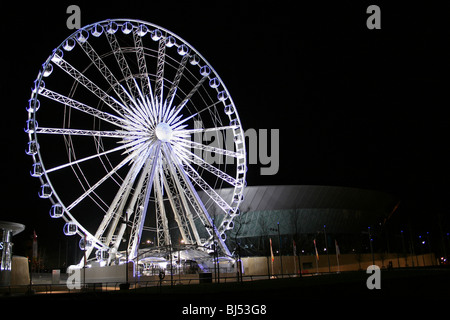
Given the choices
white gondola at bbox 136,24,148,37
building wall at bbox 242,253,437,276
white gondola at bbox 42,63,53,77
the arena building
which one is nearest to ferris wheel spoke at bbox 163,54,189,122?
white gondola at bbox 136,24,148,37

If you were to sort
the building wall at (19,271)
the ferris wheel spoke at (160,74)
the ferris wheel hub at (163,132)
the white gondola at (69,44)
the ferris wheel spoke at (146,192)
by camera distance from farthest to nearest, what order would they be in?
1. the ferris wheel spoke at (160,74)
2. the building wall at (19,271)
3. the ferris wheel spoke at (146,192)
4. the ferris wheel hub at (163,132)
5. the white gondola at (69,44)

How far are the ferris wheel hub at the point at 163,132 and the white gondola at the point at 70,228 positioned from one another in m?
10.2

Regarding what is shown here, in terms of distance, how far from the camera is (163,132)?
129 ft

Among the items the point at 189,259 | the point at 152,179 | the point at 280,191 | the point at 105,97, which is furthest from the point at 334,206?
the point at 105,97

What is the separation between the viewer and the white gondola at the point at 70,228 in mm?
36250

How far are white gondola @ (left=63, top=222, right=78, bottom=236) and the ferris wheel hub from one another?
33.6 feet

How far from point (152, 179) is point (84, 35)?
45.0ft

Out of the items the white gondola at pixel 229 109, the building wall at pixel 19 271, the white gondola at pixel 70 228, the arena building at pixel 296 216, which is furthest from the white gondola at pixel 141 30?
the arena building at pixel 296 216

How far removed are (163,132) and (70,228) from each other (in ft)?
36.8

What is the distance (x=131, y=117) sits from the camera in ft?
127

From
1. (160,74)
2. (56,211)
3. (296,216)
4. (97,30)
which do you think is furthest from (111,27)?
(296,216)

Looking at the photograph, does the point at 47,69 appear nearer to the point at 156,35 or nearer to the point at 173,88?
the point at 156,35

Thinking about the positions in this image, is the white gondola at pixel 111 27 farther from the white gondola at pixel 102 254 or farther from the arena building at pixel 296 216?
the arena building at pixel 296 216
